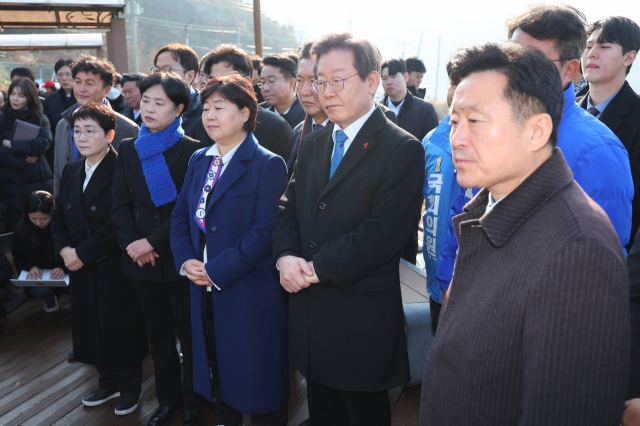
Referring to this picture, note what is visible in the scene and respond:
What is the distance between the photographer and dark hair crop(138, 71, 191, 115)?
2707 millimetres

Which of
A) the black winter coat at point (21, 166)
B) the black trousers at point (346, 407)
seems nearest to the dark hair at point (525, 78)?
the black trousers at point (346, 407)

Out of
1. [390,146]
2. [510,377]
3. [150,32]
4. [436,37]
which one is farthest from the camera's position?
[150,32]

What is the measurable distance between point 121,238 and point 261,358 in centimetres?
99

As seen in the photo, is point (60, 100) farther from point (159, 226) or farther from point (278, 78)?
point (159, 226)

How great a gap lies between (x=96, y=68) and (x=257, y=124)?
128 cm

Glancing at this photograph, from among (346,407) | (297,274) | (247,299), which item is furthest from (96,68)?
(346,407)

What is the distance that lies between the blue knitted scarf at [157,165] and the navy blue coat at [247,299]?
35 cm

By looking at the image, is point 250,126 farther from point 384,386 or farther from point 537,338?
point 537,338

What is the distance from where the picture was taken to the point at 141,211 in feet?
8.72

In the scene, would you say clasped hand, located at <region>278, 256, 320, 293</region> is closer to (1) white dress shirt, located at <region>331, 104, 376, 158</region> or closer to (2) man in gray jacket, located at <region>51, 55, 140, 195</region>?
(1) white dress shirt, located at <region>331, 104, 376, 158</region>

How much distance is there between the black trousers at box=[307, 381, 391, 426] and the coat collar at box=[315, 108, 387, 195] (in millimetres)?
837

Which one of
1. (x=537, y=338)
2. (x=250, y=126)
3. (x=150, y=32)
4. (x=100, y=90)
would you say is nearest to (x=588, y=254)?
(x=537, y=338)

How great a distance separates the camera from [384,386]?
75.1 inches

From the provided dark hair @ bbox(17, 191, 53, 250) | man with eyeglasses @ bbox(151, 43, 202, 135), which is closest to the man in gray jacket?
man with eyeglasses @ bbox(151, 43, 202, 135)
